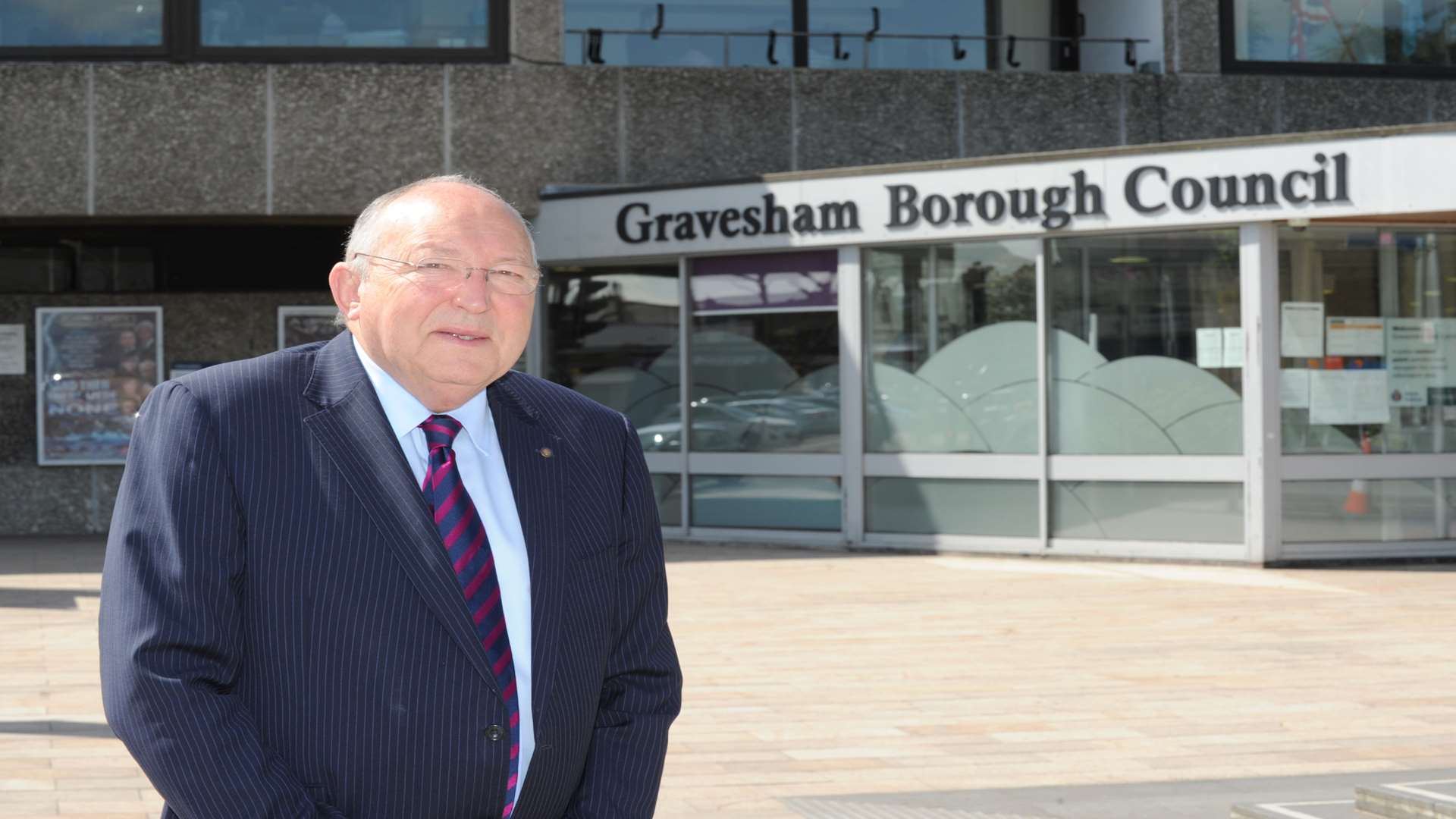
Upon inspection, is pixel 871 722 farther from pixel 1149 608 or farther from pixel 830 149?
pixel 830 149

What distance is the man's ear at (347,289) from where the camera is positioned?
2.39m

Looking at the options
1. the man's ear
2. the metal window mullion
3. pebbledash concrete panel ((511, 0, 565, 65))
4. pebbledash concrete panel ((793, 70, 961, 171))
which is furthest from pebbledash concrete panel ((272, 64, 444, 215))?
the man's ear

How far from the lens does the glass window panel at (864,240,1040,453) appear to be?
1286 cm

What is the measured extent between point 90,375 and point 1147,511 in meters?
9.24

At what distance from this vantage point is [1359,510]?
39.9ft

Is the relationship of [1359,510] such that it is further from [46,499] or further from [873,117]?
[46,499]

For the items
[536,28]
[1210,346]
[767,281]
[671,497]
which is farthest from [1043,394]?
[536,28]

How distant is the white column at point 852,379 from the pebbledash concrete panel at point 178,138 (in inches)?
191

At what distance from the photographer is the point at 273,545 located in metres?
2.19

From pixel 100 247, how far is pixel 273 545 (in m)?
14.5

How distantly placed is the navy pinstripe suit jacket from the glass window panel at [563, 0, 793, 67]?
42.3 ft

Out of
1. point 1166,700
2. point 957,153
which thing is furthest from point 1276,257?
point 1166,700

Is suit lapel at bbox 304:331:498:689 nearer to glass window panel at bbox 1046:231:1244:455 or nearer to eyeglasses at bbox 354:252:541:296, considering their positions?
eyeglasses at bbox 354:252:541:296

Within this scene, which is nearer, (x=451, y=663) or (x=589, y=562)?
(x=451, y=663)
